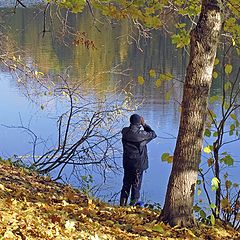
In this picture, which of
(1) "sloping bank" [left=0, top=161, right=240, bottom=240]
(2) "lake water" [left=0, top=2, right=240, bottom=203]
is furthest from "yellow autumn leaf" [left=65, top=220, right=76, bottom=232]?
(2) "lake water" [left=0, top=2, right=240, bottom=203]

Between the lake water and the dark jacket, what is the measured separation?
0.77m

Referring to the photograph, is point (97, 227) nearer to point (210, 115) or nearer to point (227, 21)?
point (210, 115)

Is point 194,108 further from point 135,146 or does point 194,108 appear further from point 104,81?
point 104,81

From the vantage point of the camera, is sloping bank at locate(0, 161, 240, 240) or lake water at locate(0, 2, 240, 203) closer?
sloping bank at locate(0, 161, 240, 240)

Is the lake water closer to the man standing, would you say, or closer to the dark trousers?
the man standing

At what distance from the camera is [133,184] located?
721 centimetres

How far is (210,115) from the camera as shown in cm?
534

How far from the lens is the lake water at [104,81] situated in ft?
33.8

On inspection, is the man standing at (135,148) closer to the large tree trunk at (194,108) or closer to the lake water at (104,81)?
the lake water at (104,81)

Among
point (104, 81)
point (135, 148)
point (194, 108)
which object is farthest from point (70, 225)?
point (104, 81)

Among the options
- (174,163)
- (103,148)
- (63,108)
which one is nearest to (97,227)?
(174,163)

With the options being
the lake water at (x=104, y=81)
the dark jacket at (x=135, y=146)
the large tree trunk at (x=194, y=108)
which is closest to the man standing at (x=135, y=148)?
the dark jacket at (x=135, y=146)

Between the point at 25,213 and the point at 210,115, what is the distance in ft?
6.99

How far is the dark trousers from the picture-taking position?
710 centimetres
